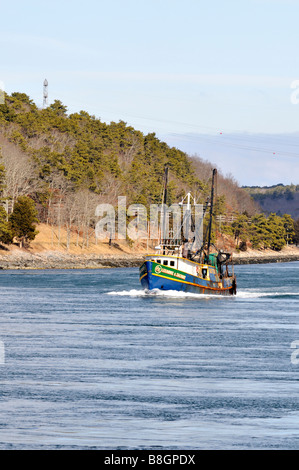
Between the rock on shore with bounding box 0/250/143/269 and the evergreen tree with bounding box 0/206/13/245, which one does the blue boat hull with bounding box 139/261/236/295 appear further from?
the evergreen tree with bounding box 0/206/13/245

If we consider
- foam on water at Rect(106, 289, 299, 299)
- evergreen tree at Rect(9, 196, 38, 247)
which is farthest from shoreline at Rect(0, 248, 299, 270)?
foam on water at Rect(106, 289, 299, 299)

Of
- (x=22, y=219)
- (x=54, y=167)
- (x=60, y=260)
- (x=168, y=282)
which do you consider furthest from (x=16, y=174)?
(x=168, y=282)

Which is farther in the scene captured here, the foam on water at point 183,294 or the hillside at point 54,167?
the hillside at point 54,167

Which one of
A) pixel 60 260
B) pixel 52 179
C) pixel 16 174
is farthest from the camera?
pixel 52 179

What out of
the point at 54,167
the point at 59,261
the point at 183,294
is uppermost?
the point at 54,167

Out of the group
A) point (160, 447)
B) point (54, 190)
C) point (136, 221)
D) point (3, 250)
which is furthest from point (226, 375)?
point (136, 221)

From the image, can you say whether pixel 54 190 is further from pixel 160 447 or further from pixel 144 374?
pixel 160 447

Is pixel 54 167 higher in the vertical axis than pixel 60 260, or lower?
higher

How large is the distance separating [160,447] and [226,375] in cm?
1099

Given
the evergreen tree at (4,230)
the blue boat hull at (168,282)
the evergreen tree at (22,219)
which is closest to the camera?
the blue boat hull at (168,282)

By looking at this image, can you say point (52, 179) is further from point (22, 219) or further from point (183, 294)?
point (183, 294)

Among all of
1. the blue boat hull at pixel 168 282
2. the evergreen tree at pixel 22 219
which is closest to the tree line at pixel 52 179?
the evergreen tree at pixel 22 219

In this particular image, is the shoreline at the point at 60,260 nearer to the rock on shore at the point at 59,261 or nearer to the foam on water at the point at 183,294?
the rock on shore at the point at 59,261

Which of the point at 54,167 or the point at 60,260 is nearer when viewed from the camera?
the point at 60,260
